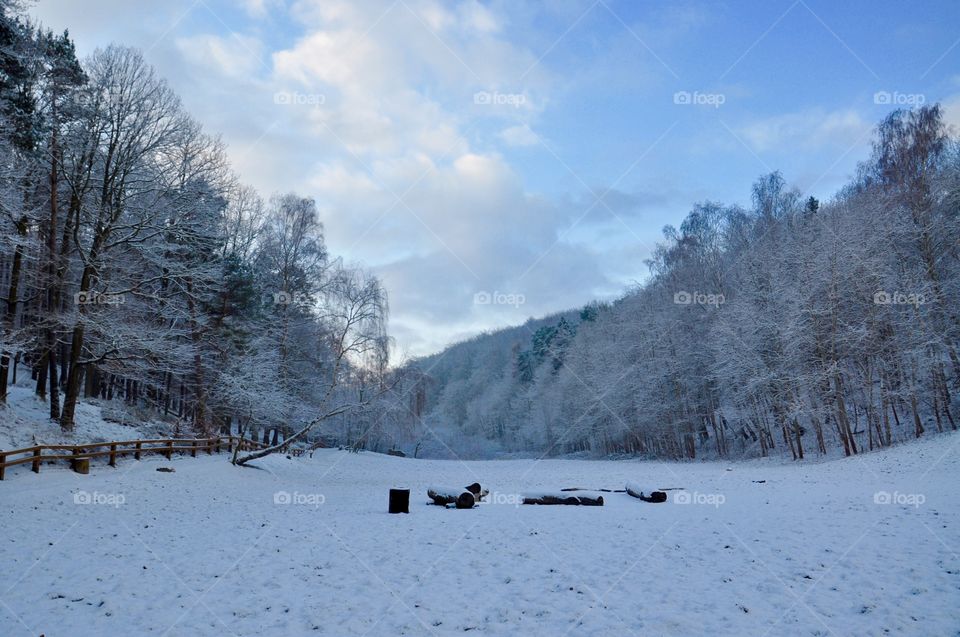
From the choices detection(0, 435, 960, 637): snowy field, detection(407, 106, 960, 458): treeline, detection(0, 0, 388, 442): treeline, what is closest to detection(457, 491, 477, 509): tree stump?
detection(0, 435, 960, 637): snowy field

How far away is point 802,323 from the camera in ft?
82.3

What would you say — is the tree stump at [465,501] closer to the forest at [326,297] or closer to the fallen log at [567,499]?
the fallen log at [567,499]

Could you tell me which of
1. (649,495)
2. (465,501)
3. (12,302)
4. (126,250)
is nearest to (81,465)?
(12,302)

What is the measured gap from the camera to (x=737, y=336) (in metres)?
27.6

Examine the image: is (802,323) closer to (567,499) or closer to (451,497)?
(567,499)

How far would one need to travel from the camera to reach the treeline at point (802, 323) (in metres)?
23.6

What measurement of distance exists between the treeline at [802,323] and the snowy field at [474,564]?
10.8 meters

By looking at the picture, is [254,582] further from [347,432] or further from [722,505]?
[347,432]

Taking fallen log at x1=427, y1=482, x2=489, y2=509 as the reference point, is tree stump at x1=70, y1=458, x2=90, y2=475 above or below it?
above

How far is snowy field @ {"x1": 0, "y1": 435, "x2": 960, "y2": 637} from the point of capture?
618 centimetres

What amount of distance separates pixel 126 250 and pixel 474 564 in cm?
1984

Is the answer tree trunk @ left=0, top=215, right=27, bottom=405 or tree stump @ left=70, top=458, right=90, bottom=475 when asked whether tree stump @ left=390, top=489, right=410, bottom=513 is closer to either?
tree stump @ left=70, top=458, right=90, bottom=475

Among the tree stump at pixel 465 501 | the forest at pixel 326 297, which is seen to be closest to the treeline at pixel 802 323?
the forest at pixel 326 297

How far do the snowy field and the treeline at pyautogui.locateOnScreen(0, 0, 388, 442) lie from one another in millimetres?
5968
